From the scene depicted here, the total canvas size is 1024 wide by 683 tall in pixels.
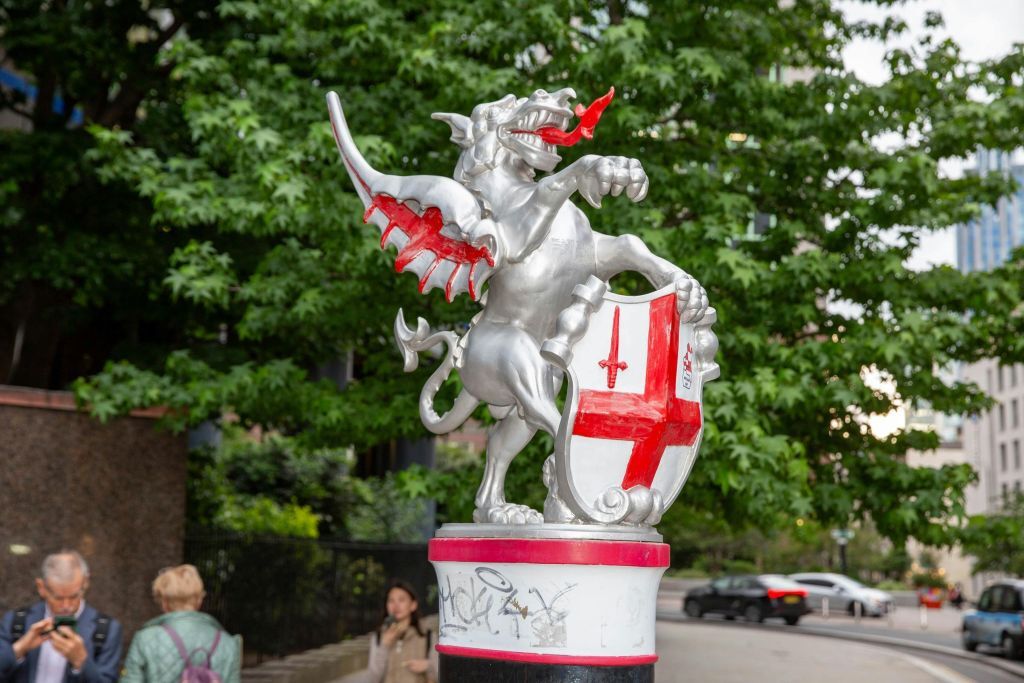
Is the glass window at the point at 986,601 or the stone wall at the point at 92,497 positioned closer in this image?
the stone wall at the point at 92,497

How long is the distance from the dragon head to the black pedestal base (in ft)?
6.13

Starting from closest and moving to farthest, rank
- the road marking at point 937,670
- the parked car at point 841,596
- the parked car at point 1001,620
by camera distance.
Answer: the road marking at point 937,670 < the parked car at point 1001,620 < the parked car at point 841,596

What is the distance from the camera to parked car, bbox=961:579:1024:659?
2298 centimetres

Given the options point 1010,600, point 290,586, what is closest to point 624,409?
point 290,586

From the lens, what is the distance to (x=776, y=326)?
33.5ft

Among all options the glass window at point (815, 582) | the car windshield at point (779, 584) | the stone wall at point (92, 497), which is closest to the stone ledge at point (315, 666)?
the stone wall at point (92, 497)

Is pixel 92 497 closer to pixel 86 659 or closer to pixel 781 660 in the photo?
pixel 86 659

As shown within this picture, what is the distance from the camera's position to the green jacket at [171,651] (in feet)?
16.8

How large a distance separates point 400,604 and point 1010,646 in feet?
65.1

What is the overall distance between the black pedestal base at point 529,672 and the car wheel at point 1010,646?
2149 cm

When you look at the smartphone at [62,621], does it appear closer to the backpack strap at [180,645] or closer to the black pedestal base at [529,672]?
the backpack strap at [180,645]

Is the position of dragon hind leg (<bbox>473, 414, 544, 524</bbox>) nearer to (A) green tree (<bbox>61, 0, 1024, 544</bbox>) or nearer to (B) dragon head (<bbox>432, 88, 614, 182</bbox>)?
(B) dragon head (<bbox>432, 88, 614, 182</bbox>)

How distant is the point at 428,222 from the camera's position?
462 cm

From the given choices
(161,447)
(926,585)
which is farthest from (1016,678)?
(926,585)
